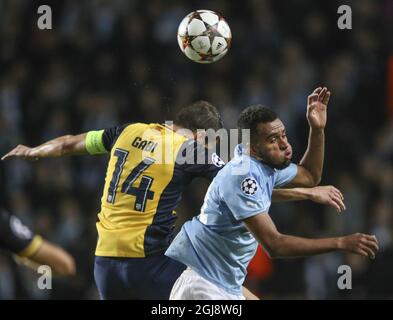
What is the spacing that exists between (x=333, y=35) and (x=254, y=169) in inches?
282

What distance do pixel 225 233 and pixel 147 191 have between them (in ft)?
3.20

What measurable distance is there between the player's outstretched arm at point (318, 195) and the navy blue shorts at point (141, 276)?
0.89 meters

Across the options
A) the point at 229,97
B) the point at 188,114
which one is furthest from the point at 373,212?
the point at 188,114

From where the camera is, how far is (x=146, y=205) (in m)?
7.35

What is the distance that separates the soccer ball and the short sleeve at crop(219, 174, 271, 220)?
2.14 metres

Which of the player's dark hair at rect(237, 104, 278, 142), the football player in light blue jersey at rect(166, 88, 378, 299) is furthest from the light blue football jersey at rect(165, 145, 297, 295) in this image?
the player's dark hair at rect(237, 104, 278, 142)

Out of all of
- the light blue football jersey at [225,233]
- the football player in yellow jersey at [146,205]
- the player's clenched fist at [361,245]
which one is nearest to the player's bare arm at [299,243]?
the player's clenched fist at [361,245]

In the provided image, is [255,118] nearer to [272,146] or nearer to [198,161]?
[272,146]

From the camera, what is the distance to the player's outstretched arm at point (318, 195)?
6.59 m

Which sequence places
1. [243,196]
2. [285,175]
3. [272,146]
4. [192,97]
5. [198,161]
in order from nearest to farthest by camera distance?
1. [243,196]
2. [272,146]
3. [285,175]
4. [198,161]
5. [192,97]

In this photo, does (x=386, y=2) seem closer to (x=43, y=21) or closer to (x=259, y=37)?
(x=259, y=37)

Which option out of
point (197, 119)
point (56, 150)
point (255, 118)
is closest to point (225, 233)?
point (255, 118)
